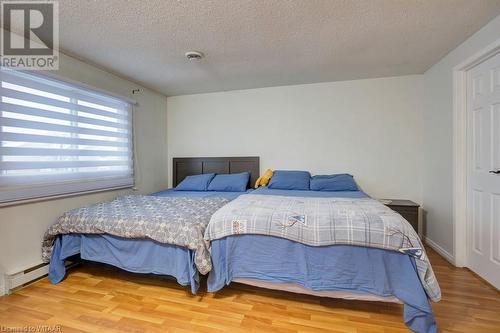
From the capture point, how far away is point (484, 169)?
2.10m

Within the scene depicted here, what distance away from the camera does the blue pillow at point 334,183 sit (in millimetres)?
3032

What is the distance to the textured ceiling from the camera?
1720 mm

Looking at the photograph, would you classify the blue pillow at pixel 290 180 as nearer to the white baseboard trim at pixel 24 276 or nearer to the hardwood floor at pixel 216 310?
the hardwood floor at pixel 216 310

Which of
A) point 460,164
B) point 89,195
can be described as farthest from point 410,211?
point 89,195

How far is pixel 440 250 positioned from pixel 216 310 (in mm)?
2609

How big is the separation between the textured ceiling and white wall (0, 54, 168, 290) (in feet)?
0.63

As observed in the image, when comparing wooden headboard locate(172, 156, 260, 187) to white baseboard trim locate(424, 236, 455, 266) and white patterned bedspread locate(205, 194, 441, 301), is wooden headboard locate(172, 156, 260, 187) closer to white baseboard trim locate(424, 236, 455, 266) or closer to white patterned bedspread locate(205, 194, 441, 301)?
white patterned bedspread locate(205, 194, 441, 301)

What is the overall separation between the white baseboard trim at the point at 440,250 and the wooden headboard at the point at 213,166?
243cm

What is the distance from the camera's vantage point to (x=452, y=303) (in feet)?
5.79

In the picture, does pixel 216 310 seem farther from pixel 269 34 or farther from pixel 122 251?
pixel 269 34

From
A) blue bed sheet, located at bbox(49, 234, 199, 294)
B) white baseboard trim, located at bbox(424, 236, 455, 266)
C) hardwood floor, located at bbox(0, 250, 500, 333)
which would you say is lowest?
hardwood floor, located at bbox(0, 250, 500, 333)

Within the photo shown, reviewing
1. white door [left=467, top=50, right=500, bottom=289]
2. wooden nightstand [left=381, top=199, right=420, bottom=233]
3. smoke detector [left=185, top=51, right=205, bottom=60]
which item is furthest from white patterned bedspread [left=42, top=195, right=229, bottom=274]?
white door [left=467, top=50, right=500, bottom=289]

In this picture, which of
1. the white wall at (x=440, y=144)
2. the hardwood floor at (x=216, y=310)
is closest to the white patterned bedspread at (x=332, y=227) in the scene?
the hardwood floor at (x=216, y=310)

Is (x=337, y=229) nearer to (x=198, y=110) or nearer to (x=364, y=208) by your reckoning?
(x=364, y=208)
